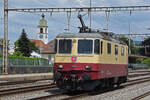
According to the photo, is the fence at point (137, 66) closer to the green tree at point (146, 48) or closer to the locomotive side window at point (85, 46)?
the green tree at point (146, 48)

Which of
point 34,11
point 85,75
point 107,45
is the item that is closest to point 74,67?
point 85,75

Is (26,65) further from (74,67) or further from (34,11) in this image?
(74,67)

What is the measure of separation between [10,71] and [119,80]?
18.3 metres

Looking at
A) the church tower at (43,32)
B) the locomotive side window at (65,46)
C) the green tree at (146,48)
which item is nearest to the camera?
the locomotive side window at (65,46)

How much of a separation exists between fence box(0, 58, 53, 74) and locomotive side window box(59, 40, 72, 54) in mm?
20225

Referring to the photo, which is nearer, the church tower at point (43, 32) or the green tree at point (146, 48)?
the green tree at point (146, 48)

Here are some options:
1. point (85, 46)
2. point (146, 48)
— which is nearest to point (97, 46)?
point (85, 46)

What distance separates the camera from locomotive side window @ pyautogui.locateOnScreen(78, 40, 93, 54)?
15719 millimetres

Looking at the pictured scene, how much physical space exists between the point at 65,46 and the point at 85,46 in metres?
1.02

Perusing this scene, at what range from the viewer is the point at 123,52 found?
65.7 ft

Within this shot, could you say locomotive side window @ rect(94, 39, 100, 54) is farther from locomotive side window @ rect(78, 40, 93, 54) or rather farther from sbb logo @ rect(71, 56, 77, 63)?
sbb logo @ rect(71, 56, 77, 63)

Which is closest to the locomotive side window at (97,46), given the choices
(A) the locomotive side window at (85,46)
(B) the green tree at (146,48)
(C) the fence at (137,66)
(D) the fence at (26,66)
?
(A) the locomotive side window at (85,46)

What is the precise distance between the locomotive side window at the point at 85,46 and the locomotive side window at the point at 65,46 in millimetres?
512

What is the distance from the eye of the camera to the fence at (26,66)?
1431 inches
